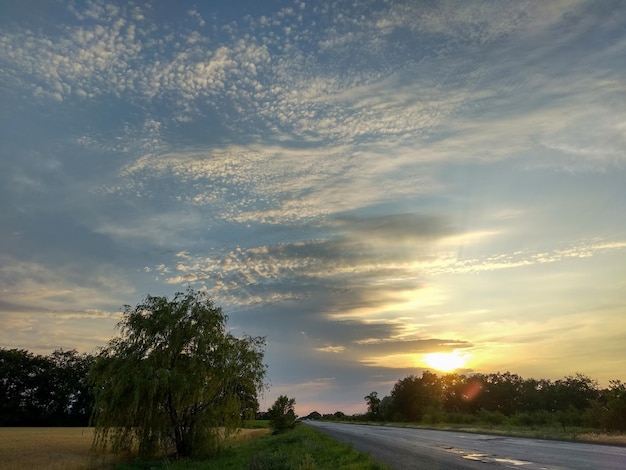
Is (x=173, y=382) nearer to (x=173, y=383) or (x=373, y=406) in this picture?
(x=173, y=383)

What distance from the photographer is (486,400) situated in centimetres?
11119

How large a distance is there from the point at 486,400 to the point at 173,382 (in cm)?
9995

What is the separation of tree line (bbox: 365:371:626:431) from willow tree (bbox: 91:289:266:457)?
40737mm

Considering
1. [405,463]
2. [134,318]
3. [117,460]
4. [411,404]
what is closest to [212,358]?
[134,318]

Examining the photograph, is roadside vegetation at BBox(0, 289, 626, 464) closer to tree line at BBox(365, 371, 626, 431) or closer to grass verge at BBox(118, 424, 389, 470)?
grass verge at BBox(118, 424, 389, 470)

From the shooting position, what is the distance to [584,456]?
63.4 feet

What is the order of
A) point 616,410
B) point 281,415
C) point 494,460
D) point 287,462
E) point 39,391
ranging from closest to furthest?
point 494,460, point 287,462, point 616,410, point 281,415, point 39,391

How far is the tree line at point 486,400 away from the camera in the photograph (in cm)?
7131

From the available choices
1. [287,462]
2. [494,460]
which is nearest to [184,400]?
[287,462]

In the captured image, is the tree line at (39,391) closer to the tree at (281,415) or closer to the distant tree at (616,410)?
the tree at (281,415)

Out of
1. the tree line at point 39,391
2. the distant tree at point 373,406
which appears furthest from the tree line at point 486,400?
the tree line at point 39,391

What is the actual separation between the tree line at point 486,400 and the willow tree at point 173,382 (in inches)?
1604

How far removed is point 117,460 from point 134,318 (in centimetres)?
918

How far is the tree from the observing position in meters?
71.3
